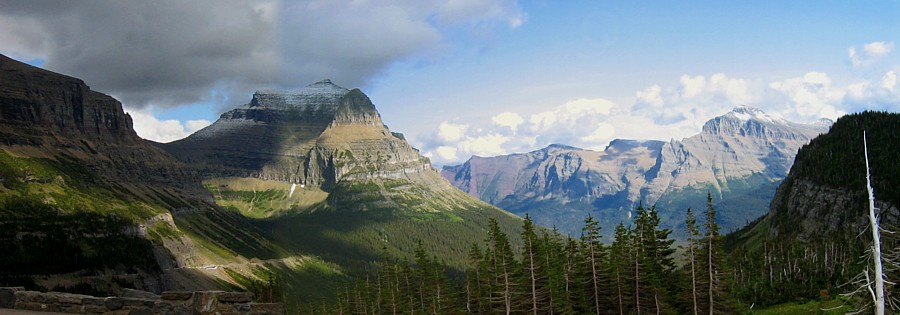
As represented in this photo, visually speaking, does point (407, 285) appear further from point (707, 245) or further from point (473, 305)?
point (707, 245)

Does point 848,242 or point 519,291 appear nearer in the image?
point 519,291

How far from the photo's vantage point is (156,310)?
21500 millimetres

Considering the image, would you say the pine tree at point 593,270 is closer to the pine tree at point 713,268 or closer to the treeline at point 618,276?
the treeline at point 618,276

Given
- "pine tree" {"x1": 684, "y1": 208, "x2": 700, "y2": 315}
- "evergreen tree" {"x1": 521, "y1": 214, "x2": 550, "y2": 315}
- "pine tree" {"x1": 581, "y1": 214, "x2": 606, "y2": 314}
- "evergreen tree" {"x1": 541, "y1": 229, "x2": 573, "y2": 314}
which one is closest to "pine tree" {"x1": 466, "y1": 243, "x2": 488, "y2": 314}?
"evergreen tree" {"x1": 541, "y1": 229, "x2": 573, "y2": 314}

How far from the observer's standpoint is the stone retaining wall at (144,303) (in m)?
21.5

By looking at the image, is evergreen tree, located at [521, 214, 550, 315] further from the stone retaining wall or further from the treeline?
the stone retaining wall

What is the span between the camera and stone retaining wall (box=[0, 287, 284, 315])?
21547mm

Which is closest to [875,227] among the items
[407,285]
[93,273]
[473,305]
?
[473,305]

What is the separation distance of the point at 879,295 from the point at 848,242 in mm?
153726

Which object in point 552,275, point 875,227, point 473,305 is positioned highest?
point 875,227

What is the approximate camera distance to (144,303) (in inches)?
856

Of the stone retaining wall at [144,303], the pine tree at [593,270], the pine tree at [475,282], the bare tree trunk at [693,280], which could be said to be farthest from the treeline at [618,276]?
the stone retaining wall at [144,303]

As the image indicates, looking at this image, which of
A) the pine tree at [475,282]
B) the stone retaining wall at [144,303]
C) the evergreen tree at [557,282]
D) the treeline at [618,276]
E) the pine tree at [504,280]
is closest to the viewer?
the stone retaining wall at [144,303]

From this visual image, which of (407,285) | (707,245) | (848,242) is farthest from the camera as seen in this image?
(848,242)
